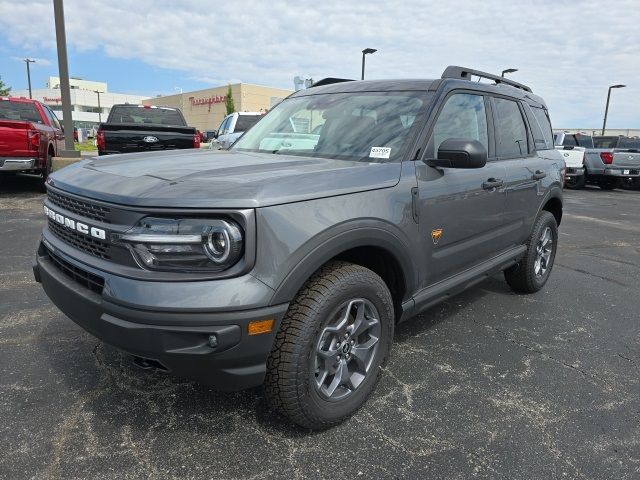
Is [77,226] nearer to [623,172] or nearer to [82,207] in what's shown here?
[82,207]

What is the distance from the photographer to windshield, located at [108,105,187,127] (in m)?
11.8

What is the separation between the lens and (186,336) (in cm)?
192

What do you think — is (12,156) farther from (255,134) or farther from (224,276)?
(224,276)

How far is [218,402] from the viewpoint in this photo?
2.67 m

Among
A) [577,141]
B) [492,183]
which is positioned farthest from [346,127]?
[577,141]

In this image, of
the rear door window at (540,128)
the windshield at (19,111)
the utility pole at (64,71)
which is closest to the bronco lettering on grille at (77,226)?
the rear door window at (540,128)

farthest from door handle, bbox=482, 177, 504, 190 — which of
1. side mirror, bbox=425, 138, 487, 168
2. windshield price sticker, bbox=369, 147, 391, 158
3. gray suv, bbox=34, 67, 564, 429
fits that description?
windshield price sticker, bbox=369, 147, 391, 158

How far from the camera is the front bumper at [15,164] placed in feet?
27.8

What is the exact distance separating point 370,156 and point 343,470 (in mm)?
1677

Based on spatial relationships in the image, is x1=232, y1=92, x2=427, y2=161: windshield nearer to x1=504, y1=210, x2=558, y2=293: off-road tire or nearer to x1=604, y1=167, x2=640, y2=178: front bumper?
x1=504, y1=210, x2=558, y2=293: off-road tire

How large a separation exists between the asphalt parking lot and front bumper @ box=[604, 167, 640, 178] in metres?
14.0

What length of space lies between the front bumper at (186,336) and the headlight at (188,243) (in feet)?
0.32

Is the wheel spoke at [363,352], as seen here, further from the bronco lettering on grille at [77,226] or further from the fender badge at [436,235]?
the bronco lettering on grille at [77,226]

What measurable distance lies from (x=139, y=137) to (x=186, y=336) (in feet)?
28.1
